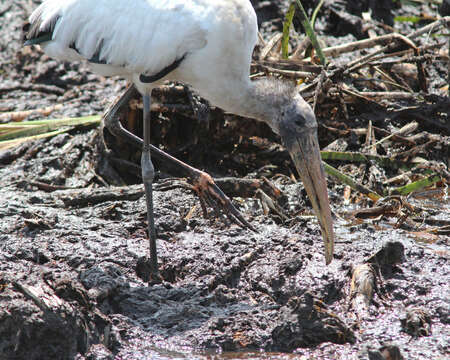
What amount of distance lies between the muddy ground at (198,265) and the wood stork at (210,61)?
0.29 m

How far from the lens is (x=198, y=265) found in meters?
4.80

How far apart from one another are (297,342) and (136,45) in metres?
2.37

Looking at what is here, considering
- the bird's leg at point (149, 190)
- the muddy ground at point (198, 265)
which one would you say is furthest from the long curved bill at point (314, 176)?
the bird's leg at point (149, 190)

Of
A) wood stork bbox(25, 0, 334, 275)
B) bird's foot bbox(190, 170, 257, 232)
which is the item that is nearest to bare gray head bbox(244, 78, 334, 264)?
wood stork bbox(25, 0, 334, 275)

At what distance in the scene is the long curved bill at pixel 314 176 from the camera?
184 inches

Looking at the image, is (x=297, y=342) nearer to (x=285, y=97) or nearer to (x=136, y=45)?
(x=285, y=97)

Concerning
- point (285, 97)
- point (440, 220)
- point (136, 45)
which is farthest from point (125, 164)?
point (440, 220)

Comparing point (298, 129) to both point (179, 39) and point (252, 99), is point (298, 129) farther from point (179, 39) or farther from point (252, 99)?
point (179, 39)

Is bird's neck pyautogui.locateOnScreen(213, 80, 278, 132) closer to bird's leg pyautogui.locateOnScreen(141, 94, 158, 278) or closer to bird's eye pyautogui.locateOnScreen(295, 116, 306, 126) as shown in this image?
bird's eye pyautogui.locateOnScreen(295, 116, 306, 126)

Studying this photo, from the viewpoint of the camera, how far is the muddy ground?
398 cm

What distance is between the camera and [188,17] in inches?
193

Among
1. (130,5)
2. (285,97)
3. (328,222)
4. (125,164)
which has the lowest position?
(125,164)

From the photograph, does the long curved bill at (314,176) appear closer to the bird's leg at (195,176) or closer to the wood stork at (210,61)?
the wood stork at (210,61)

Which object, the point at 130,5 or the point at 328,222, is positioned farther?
the point at 130,5
